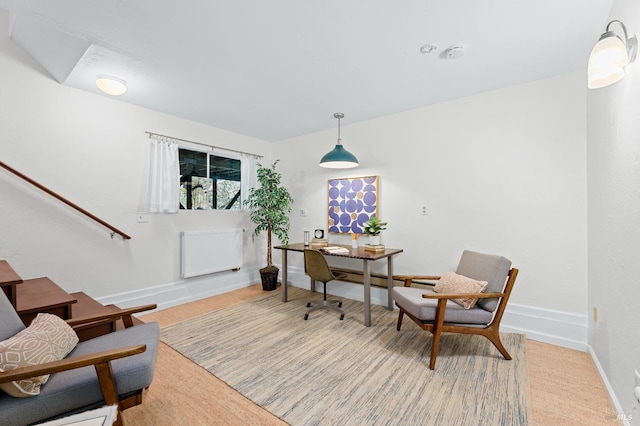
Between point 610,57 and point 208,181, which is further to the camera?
point 208,181

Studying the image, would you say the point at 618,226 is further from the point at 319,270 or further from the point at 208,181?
the point at 208,181

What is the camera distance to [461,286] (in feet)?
7.92

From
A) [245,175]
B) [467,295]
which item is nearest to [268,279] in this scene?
[245,175]

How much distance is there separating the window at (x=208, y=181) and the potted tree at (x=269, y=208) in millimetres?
322

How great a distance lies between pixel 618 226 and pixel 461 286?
43.8 inches

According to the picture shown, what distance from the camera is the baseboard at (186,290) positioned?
3.25 meters

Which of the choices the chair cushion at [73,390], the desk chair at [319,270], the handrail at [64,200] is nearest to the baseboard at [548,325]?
the desk chair at [319,270]

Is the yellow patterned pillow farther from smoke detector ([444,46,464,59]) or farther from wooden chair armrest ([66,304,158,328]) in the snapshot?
smoke detector ([444,46,464,59])

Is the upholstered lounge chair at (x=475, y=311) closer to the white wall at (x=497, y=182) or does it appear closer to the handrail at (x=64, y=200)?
the white wall at (x=497, y=182)

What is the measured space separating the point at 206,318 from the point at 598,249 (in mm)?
3895

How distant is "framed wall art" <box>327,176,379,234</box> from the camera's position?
3.85 metres

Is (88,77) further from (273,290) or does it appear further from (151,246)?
(273,290)

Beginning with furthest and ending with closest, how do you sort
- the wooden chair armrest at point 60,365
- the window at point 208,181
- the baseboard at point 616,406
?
the window at point 208,181 → the baseboard at point 616,406 → the wooden chair armrest at point 60,365

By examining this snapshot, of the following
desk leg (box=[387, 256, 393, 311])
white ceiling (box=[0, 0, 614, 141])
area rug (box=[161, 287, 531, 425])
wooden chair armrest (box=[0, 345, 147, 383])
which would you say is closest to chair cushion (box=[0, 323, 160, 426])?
wooden chair armrest (box=[0, 345, 147, 383])
